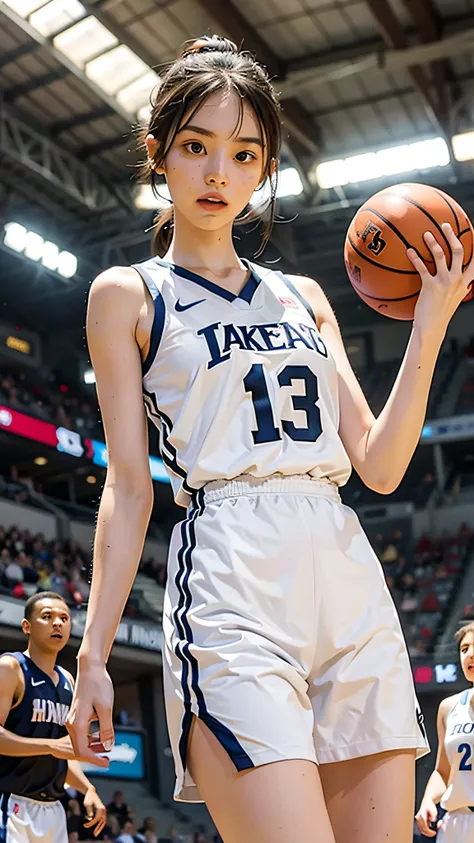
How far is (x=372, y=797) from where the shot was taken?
1.80 meters

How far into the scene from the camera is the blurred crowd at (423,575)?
1903cm

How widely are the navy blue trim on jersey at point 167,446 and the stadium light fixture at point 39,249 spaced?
16.1m

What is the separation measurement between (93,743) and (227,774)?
256mm

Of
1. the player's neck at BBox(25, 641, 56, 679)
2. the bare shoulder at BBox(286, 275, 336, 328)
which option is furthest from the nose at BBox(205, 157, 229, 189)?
the player's neck at BBox(25, 641, 56, 679)

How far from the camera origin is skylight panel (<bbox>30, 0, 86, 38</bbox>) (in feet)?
45.5

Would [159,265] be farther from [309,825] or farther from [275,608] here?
[309,825]

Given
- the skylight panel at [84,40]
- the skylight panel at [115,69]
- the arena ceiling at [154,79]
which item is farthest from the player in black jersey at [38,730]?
the skylight panel at [115,69]

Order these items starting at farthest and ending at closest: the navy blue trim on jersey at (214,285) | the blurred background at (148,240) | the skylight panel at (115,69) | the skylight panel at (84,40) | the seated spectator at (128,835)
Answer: the skylight panel at (115,69) → the blurred background at (148,240) → the skylight panel at (84,40) → the seated spectator at (128,835) → the navy blue trim on jersey at (214,285)

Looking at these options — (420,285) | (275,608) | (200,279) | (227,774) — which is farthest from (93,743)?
Result: (420,285)

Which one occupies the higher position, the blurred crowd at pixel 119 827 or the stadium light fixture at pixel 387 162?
the stadium light fixture at pixel 387 162

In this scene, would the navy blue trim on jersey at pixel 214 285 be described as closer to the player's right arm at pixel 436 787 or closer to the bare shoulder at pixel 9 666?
the bare shoulder at pixel 9 666

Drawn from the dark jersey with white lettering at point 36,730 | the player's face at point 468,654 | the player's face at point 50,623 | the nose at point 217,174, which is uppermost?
the nose at point 217,174

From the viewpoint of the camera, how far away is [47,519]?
2016cm

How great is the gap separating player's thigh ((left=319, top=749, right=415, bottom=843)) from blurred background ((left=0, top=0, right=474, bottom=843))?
32.7 ft
